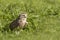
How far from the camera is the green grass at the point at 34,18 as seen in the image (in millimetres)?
9125

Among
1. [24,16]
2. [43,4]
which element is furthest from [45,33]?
[43,4]

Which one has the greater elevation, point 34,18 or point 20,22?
point 20,22

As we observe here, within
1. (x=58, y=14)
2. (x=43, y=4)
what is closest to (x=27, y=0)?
(x=43, y=4)

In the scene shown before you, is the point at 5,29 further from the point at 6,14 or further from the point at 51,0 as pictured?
the point at 51,0

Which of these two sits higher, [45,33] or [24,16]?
[24,16]

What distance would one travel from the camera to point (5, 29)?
931 centimetres

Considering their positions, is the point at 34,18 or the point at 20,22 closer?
the point at 20,22

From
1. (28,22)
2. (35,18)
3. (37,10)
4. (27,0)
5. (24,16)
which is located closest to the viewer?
(24,16)

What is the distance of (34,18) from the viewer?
10.4 m

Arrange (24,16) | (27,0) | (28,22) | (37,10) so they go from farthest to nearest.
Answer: (27,0)
(37,10)
(28,22)
(24,16)

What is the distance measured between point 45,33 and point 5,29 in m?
1.25

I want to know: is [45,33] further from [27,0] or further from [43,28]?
[27,0]

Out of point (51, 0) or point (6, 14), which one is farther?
point (51, 0)

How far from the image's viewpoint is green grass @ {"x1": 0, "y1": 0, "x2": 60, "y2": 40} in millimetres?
9125
